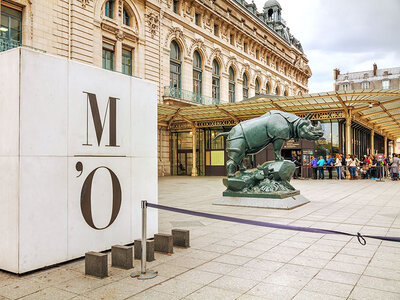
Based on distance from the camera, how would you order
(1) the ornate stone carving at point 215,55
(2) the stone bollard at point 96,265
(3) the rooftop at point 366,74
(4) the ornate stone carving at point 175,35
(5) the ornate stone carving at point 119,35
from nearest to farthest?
(2) the stone bollard at point 96,265 → (5) the ornate stone carving at point 119,35 → (4) the ornate stone carving at point 175,35 → (1) the ornate stone carving at point 215,55 → (3) the rooftop at point 366,74

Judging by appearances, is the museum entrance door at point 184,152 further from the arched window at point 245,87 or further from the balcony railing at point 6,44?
the balcony railing at point 6,44

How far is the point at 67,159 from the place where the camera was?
486 cm

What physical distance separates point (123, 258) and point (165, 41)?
86.6 ft

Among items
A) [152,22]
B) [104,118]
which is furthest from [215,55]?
[104,118]

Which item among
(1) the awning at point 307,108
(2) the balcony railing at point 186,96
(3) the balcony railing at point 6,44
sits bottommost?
(1) the awning at point 307,108

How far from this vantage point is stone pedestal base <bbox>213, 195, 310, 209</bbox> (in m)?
9.52

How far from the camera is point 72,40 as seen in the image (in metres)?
21.4

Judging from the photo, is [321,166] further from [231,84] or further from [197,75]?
[231,84]

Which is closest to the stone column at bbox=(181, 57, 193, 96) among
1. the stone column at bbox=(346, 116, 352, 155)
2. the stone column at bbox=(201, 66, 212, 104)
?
the stone column at bbox=(201, 66, 212, 104)

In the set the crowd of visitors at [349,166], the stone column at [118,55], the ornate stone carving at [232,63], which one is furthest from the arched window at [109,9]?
the crowd of visitors at [349,166]

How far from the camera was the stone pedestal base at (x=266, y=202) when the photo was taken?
31.2ft

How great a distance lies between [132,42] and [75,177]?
22.9 meters

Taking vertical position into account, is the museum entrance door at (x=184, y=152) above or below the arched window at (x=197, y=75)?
below

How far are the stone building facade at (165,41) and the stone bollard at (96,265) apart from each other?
17.9 metres
